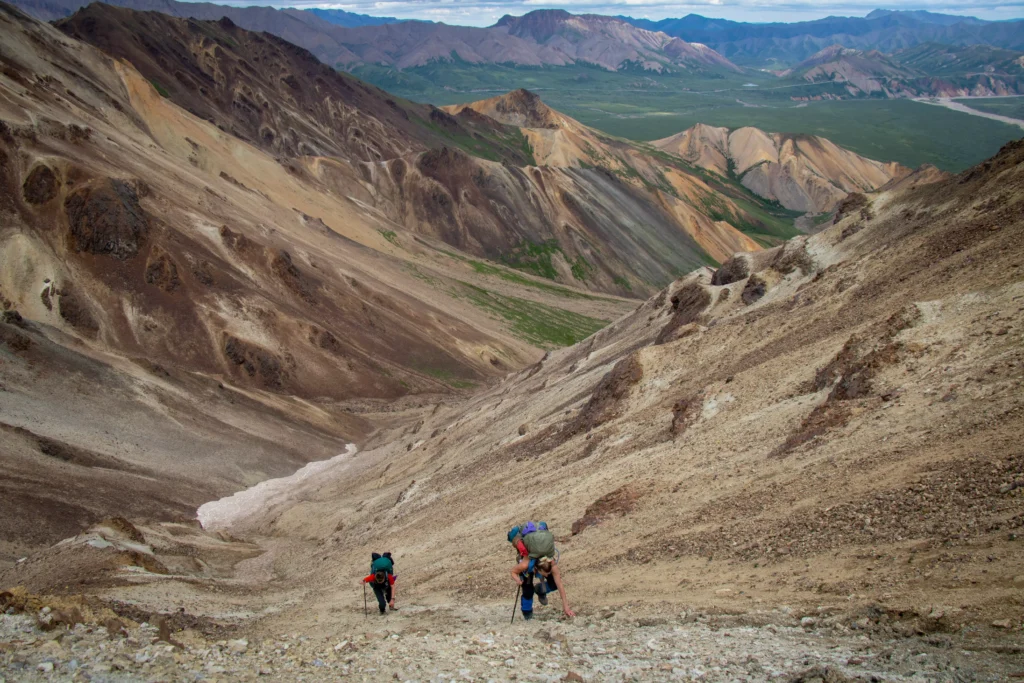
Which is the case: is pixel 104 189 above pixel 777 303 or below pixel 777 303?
above

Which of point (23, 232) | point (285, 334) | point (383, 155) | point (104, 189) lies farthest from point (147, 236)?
point (383, 155)

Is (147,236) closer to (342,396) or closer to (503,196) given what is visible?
(342,396)

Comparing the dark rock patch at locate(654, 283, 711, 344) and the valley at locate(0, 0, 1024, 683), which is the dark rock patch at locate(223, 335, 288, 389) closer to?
the valley at locate(0, 0, 1024, 683)

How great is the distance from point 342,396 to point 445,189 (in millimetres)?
69426

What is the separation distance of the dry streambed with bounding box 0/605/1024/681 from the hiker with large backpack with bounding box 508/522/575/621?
14.7 inches

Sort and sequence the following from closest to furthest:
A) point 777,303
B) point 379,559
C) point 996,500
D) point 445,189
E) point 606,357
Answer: point 996,500 → point 379,559 → point 777,303 → point 606,357 → point 445,189

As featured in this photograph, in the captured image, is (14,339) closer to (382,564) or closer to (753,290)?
(753,290)

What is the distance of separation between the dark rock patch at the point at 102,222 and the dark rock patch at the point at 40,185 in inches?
47.9

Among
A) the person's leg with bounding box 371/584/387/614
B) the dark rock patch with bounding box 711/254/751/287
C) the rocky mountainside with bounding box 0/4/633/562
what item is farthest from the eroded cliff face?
the rocky mountainside with bounding box 0/4/633/562

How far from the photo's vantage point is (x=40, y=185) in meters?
57.1

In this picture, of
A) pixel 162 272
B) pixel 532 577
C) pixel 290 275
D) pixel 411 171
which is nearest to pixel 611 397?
pixel 532 577

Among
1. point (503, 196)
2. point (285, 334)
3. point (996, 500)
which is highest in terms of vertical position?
point (503, 196)

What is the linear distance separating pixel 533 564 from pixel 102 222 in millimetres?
53170

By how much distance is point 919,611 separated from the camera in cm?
979
